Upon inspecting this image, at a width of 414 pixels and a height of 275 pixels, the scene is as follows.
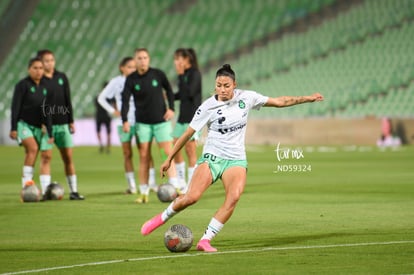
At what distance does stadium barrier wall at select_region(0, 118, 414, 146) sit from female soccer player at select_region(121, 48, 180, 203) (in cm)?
2126

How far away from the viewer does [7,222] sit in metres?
13.0

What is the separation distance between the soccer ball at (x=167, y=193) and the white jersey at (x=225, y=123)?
5375mm

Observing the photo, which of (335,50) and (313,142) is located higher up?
(335,50)

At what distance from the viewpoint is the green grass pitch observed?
8.83m

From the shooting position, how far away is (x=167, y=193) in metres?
15.6

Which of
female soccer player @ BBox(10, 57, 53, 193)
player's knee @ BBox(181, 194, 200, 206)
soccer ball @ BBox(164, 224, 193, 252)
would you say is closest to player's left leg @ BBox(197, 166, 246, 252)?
soccer ball @ BBox(164, 224, 193, 252)

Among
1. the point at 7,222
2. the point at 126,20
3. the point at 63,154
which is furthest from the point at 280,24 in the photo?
the point at 7,222

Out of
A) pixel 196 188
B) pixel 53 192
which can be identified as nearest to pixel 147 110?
pixel 53 192

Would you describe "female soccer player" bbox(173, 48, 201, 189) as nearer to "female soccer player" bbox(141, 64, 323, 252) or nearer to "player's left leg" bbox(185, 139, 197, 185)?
"player's left leg" bbox(185, 139, 197, 185)

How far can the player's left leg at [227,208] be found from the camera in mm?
9797

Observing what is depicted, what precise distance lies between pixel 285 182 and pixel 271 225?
8139 millimetres

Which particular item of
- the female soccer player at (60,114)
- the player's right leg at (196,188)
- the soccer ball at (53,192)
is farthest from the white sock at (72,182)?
the player's right leg at (196,188)

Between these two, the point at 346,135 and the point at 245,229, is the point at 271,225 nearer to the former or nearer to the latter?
the point at 245,229

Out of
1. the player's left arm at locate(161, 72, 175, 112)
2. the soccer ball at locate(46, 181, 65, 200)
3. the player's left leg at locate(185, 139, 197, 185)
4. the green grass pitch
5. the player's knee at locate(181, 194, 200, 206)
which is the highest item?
the player's left arm at locate(161, 72, 175, 112)
